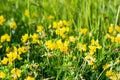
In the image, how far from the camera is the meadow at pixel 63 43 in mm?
2785

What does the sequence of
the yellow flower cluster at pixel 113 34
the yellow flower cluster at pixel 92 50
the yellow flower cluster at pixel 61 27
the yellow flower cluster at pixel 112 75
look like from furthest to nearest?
the yellow flower cluster at pixel 61 27, the yellow flower cluster at pixel 113 34, the yellow flower cluster at pixel 92 50, the yellow flower cluster at pixel 112 75

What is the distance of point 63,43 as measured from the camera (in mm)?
3098

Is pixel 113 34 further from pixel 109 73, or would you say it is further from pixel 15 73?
pixel 15 73

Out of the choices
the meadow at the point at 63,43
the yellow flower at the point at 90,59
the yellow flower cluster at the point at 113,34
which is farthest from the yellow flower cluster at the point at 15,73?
the yellow flower cluster at the point at 113,34

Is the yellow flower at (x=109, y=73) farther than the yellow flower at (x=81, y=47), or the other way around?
the yellow flower at (x=81, y=47)

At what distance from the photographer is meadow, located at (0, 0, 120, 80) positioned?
279cm

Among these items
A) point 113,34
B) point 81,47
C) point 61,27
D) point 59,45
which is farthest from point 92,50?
point 61,27

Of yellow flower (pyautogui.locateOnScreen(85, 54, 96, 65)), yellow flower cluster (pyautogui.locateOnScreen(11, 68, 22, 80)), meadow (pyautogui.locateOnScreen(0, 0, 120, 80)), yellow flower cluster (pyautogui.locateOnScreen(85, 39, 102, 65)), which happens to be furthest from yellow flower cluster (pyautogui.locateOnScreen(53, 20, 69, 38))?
yellow flower cluster (pyautogui.locateOnScreen(11, 68, 22, 80))

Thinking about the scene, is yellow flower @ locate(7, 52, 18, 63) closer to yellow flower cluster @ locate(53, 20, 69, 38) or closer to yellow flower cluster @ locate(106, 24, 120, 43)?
yellow flower cluster @ locate(53, 20, 69, 38)

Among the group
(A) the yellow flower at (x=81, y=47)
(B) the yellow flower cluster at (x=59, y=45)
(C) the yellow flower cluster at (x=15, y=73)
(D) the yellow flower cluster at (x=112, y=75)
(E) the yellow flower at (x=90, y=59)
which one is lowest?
(D) the yellow flower cluster at (x=112, y=75)

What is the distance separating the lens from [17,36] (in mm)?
3477

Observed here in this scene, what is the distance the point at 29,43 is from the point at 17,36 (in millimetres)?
449

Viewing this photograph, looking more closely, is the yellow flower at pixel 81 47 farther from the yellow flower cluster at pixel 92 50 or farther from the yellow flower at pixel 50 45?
the yellow flower at pixel 50 45

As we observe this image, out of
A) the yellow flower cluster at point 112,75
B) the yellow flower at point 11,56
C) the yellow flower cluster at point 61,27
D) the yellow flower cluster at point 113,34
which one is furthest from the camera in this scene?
the yellow flower cluster at point 61,27
